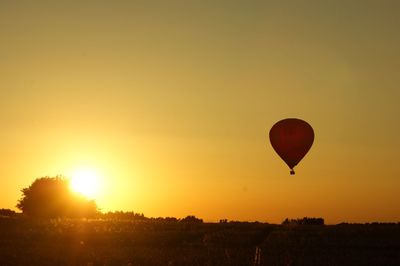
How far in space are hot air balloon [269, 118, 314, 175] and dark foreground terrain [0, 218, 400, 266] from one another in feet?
19.8

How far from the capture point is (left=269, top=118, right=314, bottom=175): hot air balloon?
4431 centimetres

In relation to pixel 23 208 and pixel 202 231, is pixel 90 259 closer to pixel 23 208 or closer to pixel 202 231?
pixel 202 231

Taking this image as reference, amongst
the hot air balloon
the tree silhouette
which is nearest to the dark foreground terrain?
the hot air balloon

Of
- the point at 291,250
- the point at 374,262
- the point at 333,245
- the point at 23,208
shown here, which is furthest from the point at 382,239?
the point at 23,208

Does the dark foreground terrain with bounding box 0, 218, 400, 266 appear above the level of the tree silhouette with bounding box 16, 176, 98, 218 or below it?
below

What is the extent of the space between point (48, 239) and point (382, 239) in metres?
25.2

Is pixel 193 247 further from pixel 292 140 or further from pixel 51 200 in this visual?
pixel 51 200

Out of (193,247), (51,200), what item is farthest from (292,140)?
(51,200)

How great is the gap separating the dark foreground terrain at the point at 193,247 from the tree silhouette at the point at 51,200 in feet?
151

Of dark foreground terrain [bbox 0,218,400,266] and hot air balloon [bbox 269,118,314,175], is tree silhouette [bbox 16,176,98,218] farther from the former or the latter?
hot air balloon [bbox 269,118,314,175]

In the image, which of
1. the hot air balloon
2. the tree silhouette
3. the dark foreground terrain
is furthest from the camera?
the tree silhouette

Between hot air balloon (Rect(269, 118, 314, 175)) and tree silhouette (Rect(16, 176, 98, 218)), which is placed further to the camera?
tree silhouette (Rect(16, 176, 98, 218))

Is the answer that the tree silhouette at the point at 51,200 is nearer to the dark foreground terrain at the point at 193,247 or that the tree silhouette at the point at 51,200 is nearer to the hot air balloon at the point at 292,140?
the dark foreground terrain at the point at 193,247

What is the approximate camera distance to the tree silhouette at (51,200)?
11200 cm
